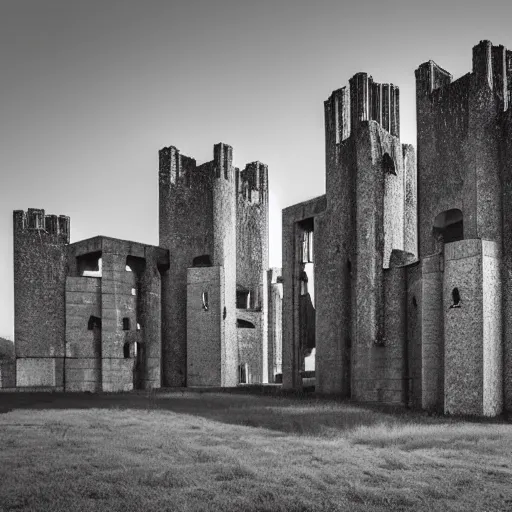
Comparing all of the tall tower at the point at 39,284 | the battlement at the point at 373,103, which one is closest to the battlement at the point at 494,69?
the battlement at the point at 373,103

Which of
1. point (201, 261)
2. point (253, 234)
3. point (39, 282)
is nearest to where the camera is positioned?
point (201, 261)

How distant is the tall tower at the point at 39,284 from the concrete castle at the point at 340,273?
7cm

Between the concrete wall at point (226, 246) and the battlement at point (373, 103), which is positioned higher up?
the battlement at point (373, 103)

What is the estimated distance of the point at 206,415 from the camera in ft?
51.4

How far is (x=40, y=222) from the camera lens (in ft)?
117

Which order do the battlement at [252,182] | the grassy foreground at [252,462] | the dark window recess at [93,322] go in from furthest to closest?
the battlement at [252,182] < the dark window recess at [93,322] < the grassy foreground at [252,462]

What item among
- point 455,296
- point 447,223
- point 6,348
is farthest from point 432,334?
point 6,348

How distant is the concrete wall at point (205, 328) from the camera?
27672 mm

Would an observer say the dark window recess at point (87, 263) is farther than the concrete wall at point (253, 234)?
No

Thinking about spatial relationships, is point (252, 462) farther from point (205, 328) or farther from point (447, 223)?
point (205, 328)

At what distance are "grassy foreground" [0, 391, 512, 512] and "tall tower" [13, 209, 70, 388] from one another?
18537 millimetres

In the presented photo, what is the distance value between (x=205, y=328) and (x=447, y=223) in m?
11.8

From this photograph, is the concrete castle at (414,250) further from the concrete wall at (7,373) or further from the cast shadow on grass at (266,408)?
the concrete wall at (7,373)

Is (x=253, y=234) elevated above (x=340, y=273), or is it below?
above
